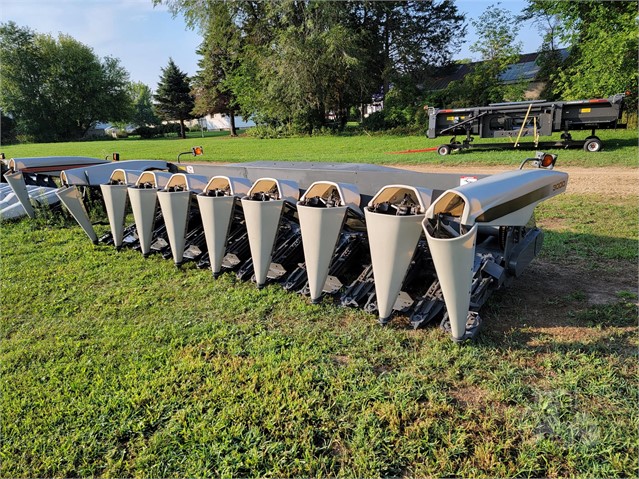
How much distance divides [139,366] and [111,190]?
2.16m

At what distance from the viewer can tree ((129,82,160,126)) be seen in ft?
196

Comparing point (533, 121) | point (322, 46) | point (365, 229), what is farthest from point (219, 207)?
point (322, 46)

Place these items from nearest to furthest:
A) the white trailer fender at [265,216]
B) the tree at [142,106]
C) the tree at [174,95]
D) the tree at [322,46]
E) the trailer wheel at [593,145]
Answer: the white trailer fender at [265,216]
the trailer wheel at [593,145]
the tree at [322,46]
the tree at [174,95]
the tree at [142,106]

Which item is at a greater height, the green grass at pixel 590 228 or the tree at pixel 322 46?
the tree at pixel 322 46

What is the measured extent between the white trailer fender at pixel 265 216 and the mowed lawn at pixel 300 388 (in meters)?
0.38

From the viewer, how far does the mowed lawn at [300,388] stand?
67.3 inches

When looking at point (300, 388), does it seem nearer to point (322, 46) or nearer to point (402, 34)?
point (322, 46)

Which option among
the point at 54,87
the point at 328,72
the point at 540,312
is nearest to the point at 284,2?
the point at 328,72

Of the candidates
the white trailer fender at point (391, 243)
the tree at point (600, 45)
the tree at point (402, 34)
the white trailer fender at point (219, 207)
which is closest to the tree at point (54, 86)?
the tree at point (402, 34)

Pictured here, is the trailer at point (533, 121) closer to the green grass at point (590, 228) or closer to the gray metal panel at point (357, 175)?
the green grass at point (590, 228)

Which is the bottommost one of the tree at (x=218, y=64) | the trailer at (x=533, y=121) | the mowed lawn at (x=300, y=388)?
the mowed lawn at (x=300, y=388)

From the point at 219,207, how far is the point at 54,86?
55.0 meters

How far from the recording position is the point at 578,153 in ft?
37.5

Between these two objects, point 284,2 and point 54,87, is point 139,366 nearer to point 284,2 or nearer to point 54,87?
point 284,2
